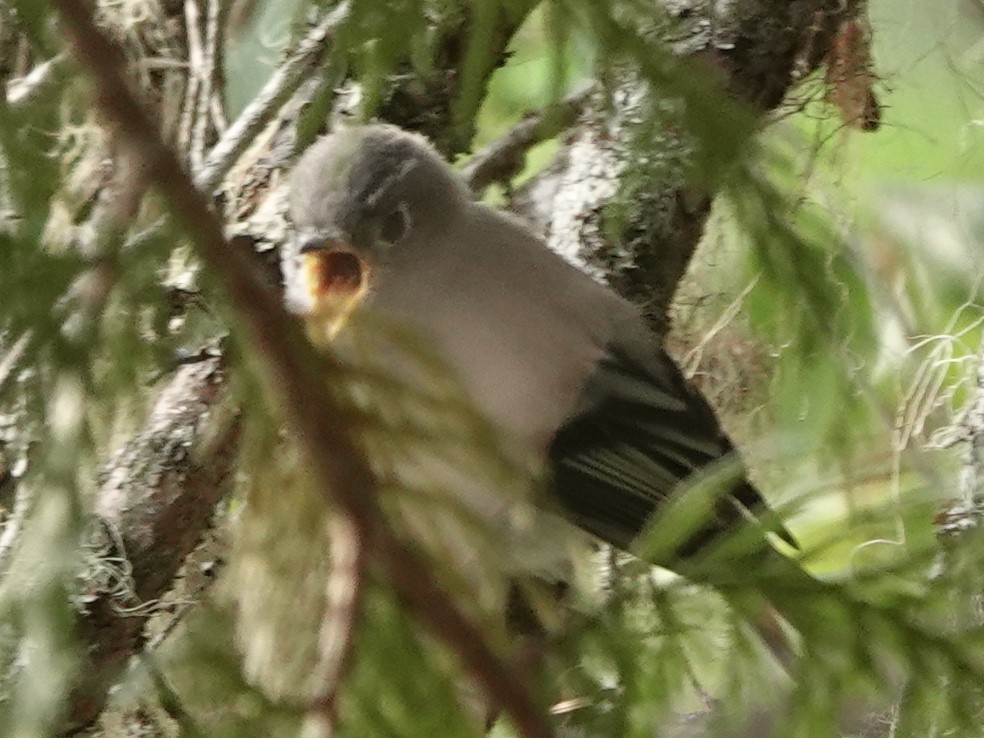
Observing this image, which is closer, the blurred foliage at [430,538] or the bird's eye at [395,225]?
the blurred foliage at [430,538]

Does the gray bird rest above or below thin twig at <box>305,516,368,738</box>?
below

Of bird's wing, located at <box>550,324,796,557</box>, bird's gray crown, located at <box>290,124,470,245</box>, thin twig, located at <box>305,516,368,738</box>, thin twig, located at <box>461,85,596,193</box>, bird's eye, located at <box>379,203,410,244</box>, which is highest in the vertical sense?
thin twig, located at <box>305,516,368,738</box>

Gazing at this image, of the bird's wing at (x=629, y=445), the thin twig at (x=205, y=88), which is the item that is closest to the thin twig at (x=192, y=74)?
the thin twig at (x=205, y=88)

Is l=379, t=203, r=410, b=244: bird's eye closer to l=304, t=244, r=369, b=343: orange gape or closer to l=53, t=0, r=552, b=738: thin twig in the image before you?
l=304, t=244, r=369, b=343: orange gape

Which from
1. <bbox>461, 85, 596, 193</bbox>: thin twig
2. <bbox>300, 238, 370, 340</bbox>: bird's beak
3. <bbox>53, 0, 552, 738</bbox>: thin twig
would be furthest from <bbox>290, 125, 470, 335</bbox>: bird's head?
<bbox>53, 0, 552, 738</bbox>: thin twig

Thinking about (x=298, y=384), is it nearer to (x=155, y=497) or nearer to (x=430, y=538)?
(x=430, y=538)

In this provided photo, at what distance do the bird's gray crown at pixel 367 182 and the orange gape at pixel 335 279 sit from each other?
0.02 metres

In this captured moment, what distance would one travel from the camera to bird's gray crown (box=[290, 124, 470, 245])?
0.80 metres

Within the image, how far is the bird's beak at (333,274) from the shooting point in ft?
2.69

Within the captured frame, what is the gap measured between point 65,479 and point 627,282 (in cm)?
68

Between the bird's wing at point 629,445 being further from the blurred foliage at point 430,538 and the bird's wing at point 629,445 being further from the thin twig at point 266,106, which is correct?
the thin twig at point 266,106

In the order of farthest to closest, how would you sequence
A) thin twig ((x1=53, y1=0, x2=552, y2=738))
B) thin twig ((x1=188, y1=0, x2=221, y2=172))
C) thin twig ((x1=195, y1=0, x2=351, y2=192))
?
thin twig ((x1=188, y1=0, x2=221, y2=172)) < thin twig ((x1=195, y1=0, x2=351, y2=192)) < thin twig ((x1=53, y1=0, x2=552, y2=738))

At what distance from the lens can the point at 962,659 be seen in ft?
1.46

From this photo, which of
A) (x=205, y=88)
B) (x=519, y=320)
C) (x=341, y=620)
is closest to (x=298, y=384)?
(x=341, y=620)
